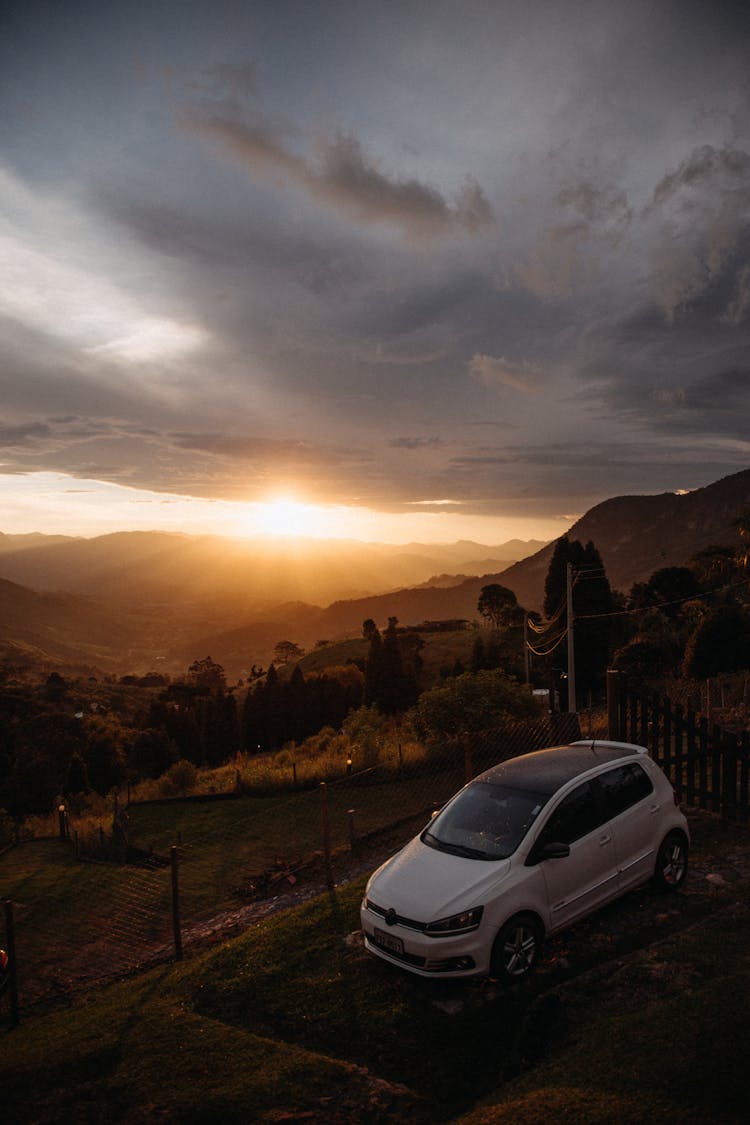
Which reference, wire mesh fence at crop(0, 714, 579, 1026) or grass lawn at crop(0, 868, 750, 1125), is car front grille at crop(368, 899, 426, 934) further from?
wire mesh fence at crop(0, 714, 579, 1026)

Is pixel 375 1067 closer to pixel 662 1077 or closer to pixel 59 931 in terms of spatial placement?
pixel 662 1077

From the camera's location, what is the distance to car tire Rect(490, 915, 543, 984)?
6074 mm

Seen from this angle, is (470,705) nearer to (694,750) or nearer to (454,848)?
(694,750)

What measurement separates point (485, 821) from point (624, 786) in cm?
164

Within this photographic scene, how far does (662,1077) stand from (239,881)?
9471 millimetres

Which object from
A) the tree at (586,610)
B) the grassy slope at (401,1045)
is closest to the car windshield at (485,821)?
the grassy slope at (401,1045)

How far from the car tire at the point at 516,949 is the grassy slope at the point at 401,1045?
0.15 m

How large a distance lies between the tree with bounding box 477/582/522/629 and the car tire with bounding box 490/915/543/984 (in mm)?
68956

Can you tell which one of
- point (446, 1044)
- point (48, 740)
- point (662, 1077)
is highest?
point (662, 1077)

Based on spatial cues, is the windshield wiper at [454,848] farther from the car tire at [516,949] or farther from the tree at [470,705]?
the tree at [470,705]

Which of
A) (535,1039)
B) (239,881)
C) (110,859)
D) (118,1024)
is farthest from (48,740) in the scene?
(535,1039)

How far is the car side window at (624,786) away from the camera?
23.8 ft

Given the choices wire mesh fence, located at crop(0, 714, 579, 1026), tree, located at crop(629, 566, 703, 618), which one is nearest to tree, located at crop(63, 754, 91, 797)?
wire mesh fence, located at crop(0, 714, 579, 1026)

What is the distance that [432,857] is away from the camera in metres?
6.93
